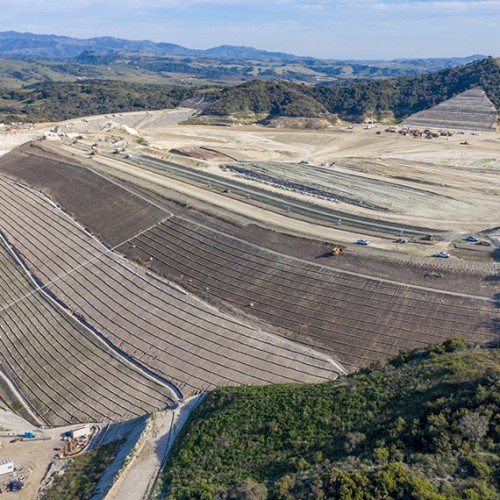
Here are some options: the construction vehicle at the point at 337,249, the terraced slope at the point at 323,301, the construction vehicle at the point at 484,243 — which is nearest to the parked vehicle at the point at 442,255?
the construction vehicle at the point at 484,243

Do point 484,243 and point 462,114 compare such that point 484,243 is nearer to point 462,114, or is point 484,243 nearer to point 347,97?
point 462,114

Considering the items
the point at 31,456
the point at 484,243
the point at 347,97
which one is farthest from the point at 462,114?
the point at 31,456

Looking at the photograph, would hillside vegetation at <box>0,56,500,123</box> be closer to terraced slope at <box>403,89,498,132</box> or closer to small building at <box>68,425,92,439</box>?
terraced slope at <box>403,89,498,132</box>

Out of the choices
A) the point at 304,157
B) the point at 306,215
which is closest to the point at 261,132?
the point at 304,157

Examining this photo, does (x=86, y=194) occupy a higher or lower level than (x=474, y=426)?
higher

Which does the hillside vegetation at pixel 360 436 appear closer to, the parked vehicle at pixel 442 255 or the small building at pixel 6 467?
the small building at pixel 6 467
